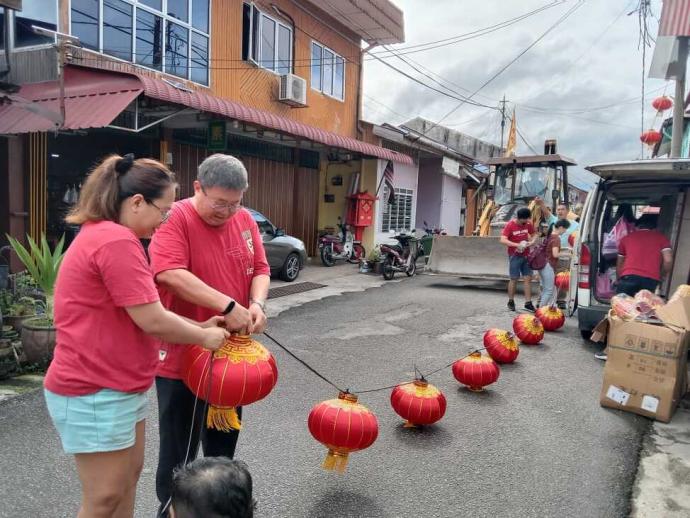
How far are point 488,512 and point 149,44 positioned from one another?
32.7 ft

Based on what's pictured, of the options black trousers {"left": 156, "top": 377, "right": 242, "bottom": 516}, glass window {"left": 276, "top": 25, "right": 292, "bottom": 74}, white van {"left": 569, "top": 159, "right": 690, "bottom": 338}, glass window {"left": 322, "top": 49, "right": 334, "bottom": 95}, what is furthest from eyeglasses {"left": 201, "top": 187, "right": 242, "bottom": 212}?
glass window {"left": 322, "top": 49, "right": 334, "bottom": 95}

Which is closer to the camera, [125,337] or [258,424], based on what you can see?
[125,337]

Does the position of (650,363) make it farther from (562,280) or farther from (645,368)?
(562,280)

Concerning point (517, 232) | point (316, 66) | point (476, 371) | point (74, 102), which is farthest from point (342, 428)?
point (316, 66)

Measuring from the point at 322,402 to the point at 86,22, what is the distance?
8.39m

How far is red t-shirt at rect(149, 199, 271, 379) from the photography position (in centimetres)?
236

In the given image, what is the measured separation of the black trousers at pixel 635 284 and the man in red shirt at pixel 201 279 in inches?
201

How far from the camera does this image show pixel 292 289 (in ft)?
35.2

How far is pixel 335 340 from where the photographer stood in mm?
6926

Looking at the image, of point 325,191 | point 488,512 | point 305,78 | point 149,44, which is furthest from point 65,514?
point 325,191

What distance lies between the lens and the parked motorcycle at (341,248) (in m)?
14.5

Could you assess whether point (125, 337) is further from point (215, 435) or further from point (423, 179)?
point (423, 179)

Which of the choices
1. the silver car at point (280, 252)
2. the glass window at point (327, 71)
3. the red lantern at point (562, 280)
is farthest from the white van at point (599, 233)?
the glass window at point (327, 71)

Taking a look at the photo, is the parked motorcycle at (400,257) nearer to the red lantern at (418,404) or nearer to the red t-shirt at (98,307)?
the red lantern at (418,404)
